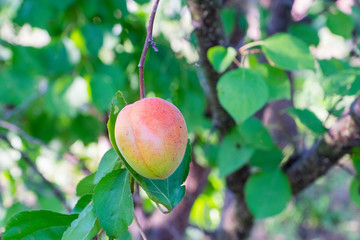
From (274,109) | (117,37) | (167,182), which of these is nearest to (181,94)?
(117,37)

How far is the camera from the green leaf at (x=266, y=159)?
3.15ft

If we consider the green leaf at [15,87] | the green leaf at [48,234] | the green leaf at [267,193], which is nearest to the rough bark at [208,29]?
the green leaf at [267,193]

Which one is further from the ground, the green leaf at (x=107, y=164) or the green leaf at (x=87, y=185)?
the green leaf at (x=107, y=164)

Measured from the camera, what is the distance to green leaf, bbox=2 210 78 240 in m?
0.47

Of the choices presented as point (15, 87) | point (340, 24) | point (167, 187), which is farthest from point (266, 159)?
point (15, 87)

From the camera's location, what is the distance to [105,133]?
5.30 ft

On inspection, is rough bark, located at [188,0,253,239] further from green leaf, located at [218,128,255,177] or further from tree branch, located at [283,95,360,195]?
tree branch, located at [283,95,360,195]

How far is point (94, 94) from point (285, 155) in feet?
1.80

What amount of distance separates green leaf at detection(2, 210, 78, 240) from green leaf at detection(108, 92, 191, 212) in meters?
0.10

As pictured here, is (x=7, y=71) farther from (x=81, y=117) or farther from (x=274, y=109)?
(x=274, y=109)

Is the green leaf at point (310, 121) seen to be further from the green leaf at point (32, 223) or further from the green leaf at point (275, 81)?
the green leaf at point (32, 223)

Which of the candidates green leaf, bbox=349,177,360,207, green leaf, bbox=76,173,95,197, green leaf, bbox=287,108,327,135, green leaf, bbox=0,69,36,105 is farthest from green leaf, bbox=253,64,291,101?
green leaf, bbox=0,69,36,105

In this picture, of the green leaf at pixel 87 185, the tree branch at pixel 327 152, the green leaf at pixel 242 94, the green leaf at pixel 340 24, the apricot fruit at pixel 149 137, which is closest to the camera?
the apricot fruit at pixel 149 137

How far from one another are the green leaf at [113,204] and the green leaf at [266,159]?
569mm
